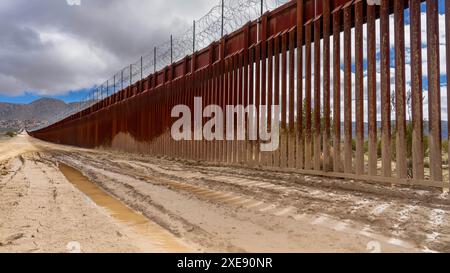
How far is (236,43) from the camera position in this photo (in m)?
14.3

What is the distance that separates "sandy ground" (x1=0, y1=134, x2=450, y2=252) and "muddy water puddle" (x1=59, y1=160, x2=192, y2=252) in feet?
0.05

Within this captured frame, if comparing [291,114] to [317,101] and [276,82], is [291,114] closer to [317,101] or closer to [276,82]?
[317,101]

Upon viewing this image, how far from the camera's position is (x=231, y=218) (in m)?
4.78

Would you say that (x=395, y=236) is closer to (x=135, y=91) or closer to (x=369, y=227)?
(x=369, y=227)

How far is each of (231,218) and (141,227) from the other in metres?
1.16

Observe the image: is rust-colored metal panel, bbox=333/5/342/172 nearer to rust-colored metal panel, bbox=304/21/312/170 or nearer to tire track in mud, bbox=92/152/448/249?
rust-colored metal panel, bbox=304/21/312/170

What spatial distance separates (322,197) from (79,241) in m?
4.10

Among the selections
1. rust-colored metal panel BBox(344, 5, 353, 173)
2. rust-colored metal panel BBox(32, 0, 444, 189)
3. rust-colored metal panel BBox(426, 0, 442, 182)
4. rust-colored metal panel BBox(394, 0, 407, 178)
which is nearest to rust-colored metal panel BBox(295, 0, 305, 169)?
rust-colored metal panel BBox(32, 0, 444, 189)

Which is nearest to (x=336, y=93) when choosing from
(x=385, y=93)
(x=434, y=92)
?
(x=385, y=93)

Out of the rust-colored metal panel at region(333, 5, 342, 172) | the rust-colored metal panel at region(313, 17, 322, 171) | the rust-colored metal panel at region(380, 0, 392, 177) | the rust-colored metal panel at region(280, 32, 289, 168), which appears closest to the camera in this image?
the rust-colored metal panel at region(380, 0, 392, 177)

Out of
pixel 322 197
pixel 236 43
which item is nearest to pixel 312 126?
pixel 322 197

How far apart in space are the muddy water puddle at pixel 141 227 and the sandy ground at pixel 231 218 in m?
0.02

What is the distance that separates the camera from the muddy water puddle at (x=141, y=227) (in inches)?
136

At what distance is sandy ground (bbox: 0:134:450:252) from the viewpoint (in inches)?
139
